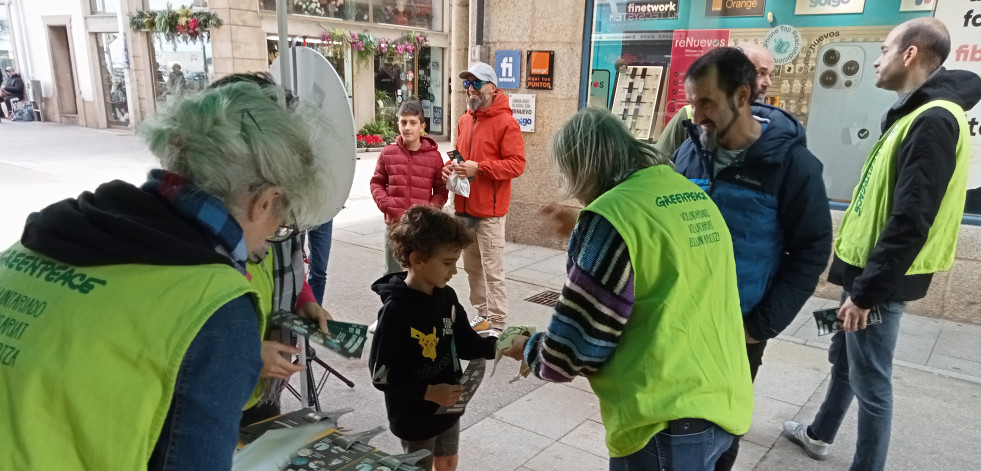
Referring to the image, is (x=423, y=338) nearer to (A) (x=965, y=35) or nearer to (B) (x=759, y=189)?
(B) (x=759, y=189)

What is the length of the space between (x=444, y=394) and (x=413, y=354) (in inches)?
6.9

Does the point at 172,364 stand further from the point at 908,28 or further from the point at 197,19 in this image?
the point at 197,19

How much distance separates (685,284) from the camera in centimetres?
166

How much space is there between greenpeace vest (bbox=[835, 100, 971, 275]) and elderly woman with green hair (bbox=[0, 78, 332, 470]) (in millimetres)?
2529

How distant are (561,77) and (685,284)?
5.40 meters

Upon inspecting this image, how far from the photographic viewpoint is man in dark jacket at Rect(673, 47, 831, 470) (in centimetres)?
234

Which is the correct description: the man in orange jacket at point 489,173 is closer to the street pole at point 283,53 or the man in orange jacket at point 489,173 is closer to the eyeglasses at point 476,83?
the eyeglasses at point 476,83

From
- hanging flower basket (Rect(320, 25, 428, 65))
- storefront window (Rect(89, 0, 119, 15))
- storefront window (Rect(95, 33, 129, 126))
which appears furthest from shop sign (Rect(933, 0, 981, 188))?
storefront window (Rect(89, 0, 119, 15))

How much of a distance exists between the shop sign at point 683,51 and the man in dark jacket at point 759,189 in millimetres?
3841

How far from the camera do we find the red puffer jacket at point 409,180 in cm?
459

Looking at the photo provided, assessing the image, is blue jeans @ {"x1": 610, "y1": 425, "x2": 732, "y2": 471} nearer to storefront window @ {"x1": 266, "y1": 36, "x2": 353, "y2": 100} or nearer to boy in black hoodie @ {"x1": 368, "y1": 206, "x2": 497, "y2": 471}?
boy in black hoodie @ {"x1": 368, "y1": 206, "x2": 497, "y2": 471}

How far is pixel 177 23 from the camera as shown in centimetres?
1590

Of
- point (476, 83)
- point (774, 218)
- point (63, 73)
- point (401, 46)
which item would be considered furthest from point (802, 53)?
point (63, 73)

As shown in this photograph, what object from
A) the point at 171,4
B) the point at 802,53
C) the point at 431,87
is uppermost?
the point at 171,4
